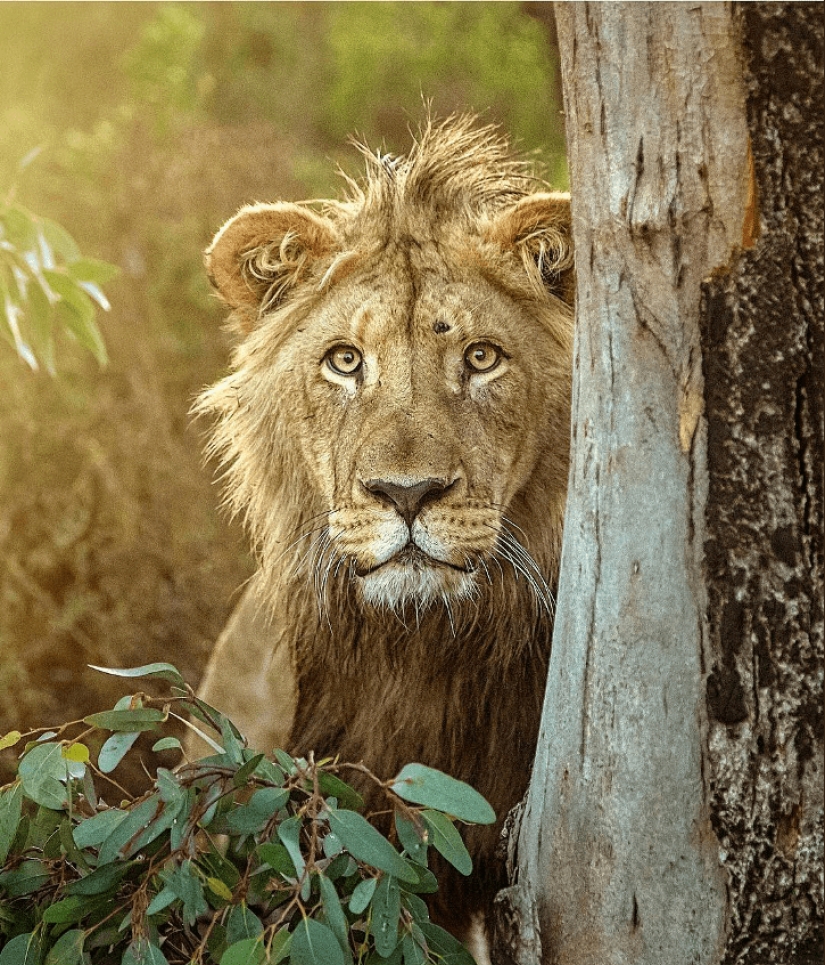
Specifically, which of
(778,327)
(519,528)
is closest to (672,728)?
(778,327)

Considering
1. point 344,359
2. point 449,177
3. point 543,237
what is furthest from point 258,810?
point 449,177

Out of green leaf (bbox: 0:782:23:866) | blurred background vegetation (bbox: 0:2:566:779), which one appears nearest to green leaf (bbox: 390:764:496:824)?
green leaf (bbox: 0:782:23:866)

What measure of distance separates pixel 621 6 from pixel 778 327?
0.52 metres

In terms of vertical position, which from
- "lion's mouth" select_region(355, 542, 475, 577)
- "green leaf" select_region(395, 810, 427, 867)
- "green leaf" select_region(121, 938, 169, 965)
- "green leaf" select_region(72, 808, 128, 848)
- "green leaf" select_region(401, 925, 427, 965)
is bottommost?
"green leaf" select_region(121, 938, 169, 965)

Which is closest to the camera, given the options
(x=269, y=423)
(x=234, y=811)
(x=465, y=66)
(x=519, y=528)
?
(x=234, y=811)

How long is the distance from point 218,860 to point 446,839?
1.42ft

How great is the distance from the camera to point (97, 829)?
204cm

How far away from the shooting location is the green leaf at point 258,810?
2016mm

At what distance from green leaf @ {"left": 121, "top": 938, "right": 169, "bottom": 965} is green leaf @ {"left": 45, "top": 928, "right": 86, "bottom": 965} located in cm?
9

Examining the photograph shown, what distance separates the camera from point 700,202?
177cm

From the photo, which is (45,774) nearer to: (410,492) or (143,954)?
(143,954)

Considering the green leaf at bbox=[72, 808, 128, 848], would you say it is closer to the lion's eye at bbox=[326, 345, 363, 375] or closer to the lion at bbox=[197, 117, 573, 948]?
the lion at bbox=[197, 117, 573, 948]

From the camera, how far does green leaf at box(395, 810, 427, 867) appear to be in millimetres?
1987

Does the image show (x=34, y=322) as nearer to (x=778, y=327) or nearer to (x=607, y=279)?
(x=607, y=279)
